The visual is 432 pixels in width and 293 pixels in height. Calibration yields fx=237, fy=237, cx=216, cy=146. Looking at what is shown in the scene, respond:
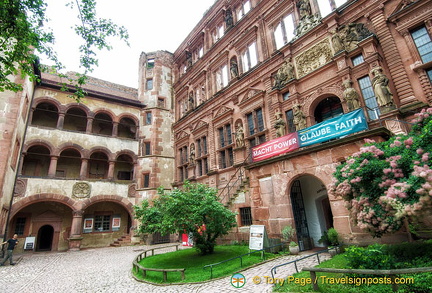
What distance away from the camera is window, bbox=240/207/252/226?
13870 mm

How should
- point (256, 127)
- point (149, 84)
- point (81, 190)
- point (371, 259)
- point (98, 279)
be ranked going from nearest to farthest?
point (371, 259), point (98, 279), point (256, 127), point (81, 190), point (149, 84)

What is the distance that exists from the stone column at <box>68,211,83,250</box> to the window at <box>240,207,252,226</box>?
13.8 meters

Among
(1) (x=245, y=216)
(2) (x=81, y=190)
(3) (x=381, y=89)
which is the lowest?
(1) (x=245, y=216)

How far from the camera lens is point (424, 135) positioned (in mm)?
5738

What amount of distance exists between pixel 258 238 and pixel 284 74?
997 cm

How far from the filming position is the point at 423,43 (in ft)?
33.2

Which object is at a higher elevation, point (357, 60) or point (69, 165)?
point (357, 60)

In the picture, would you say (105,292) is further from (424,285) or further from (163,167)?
(163,167)

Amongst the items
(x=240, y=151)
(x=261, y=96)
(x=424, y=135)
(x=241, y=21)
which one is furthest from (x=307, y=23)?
(x=424, y=135)

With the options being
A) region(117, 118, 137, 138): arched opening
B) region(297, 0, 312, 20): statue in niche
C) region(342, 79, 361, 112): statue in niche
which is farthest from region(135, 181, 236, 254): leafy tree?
region(117, 118, 137, 138): arched opening

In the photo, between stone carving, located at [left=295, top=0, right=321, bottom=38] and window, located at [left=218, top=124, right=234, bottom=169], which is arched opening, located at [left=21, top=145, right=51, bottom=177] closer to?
window, located at [left=218, top=124, right=234, bottom=169]

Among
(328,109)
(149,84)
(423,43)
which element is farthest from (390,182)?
(149,84)

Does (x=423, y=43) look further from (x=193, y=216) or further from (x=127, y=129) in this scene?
(x=127, y=129)

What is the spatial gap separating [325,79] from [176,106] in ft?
57.6
